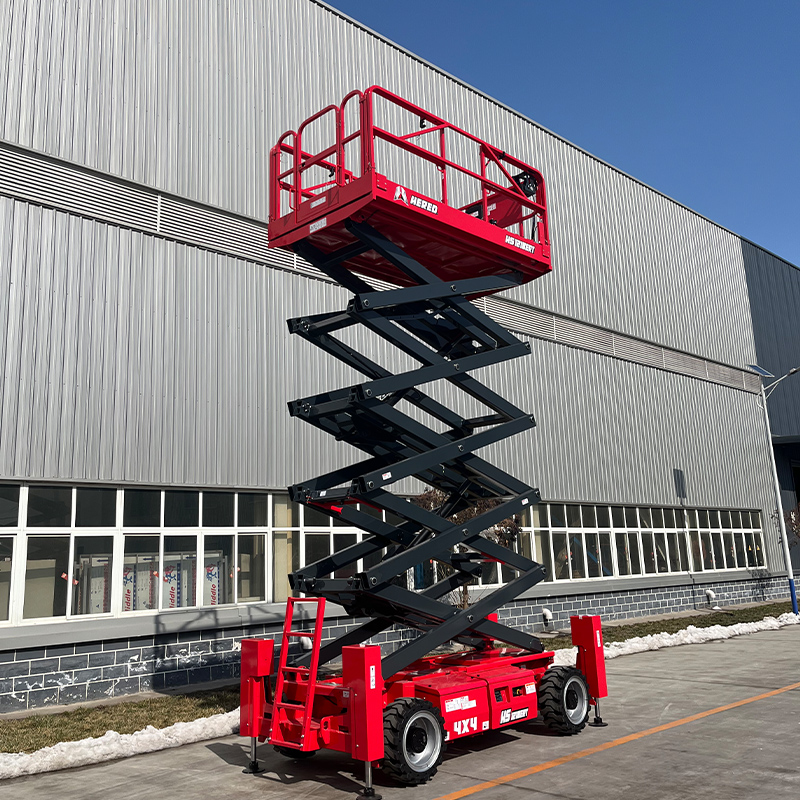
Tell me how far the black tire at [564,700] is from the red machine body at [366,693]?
0.14 meters

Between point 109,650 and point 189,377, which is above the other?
point 189,377

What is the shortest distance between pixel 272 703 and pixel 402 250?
564cm

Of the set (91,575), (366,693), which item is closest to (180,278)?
(91,575)

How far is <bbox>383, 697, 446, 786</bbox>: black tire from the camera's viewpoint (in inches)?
294

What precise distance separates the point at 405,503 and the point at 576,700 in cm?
364

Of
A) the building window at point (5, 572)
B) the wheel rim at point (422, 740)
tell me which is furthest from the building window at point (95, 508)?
the wheel rim at point (422, 740)

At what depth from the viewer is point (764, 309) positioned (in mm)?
36188

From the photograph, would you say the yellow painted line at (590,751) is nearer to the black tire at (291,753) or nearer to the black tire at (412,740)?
the black tire at (412,740)

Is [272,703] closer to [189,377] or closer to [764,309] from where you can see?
[189,377]

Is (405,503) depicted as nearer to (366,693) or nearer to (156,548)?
(366,693)

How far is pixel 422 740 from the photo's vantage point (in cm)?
786

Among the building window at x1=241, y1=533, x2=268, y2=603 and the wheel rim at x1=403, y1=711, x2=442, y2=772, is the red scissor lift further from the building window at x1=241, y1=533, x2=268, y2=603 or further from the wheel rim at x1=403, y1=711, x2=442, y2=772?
the building window at x1=241, y1=533, x2=268, y2=603

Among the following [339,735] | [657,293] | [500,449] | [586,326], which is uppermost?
[657,293]

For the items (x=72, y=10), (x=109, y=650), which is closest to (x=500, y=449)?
(x=109, y=650)
